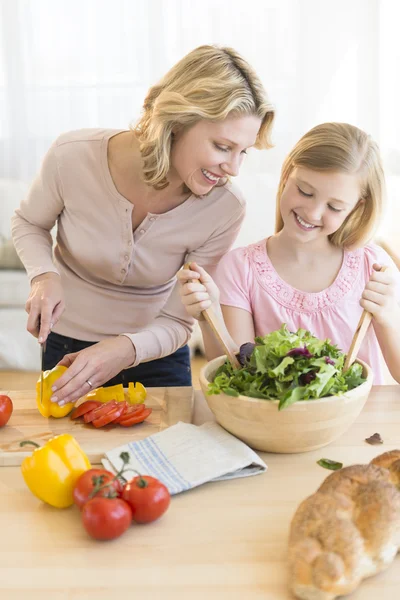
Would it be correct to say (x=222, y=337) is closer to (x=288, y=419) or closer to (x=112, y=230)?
(x=288, y=419)

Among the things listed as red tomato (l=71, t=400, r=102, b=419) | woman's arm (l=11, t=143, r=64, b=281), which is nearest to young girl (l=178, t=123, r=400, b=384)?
red tomato (l=71, t=400, r=102, b=419)

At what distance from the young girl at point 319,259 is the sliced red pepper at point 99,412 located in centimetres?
32

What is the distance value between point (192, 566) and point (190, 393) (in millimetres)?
608

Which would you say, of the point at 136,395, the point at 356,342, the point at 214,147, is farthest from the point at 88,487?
the point at 214,147

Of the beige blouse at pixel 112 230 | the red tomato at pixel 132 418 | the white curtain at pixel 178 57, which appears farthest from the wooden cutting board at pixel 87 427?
the white curtain at pixel 178 57

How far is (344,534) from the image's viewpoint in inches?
34.6

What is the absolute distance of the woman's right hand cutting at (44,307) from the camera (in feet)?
5.06

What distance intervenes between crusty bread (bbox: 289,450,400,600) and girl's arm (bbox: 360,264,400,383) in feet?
1.62

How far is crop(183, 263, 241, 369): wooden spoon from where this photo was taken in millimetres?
1322

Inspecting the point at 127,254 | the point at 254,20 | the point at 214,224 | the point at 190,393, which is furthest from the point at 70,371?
the point at 254,20

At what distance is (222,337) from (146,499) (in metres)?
0.42

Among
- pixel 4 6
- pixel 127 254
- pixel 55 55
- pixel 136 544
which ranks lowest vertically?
pixel 136 544

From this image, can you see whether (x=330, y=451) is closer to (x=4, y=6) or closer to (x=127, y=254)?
(x=127, y=254)

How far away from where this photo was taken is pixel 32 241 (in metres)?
1.85
